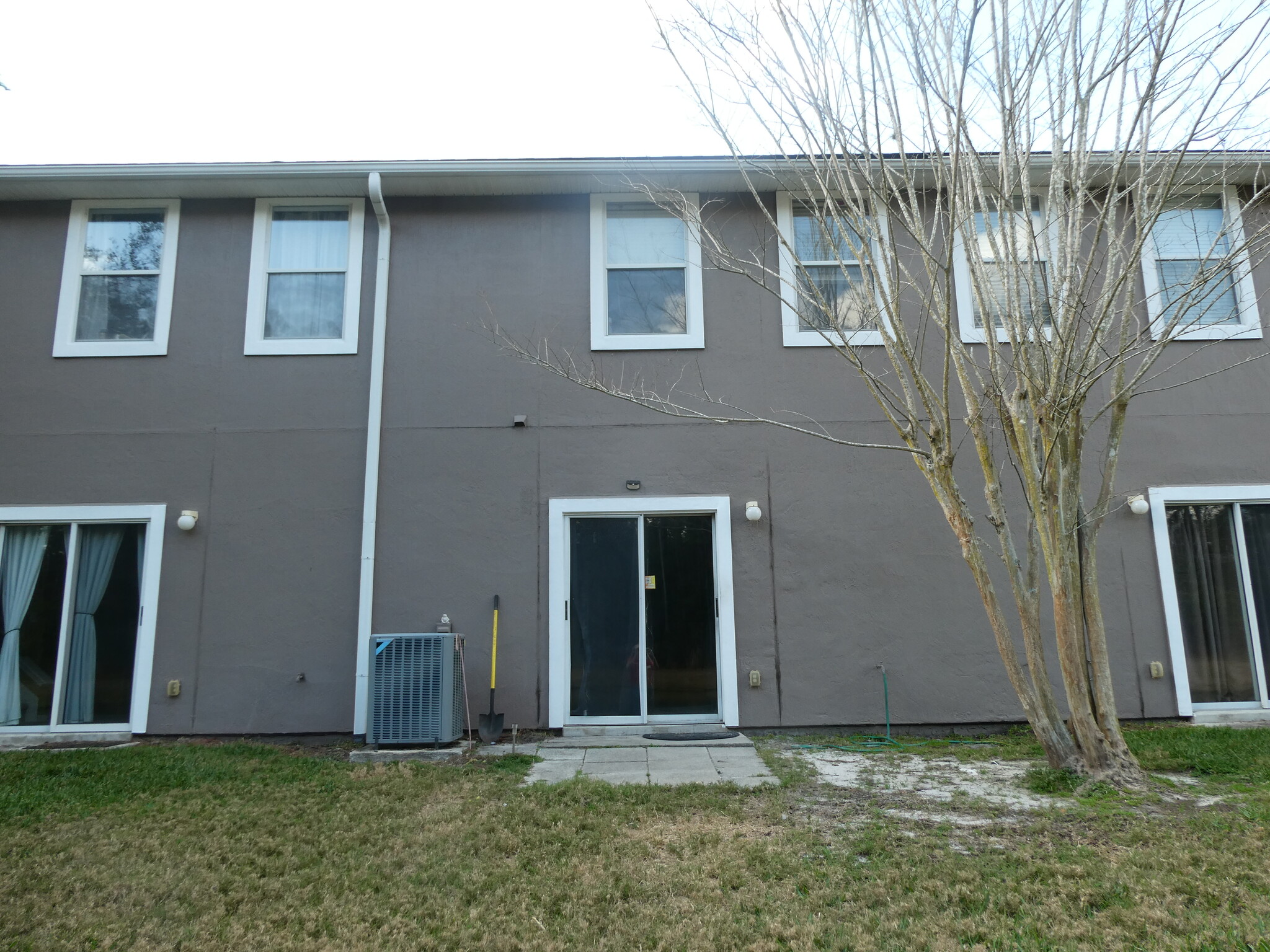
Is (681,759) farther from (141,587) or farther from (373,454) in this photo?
(141,587)

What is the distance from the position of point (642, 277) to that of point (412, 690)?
4.02 m

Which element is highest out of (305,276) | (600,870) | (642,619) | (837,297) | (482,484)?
(305,276)

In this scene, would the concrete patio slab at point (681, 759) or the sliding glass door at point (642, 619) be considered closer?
the concrete patio slab at point (681, 759)

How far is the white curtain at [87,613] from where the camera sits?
23.2ft

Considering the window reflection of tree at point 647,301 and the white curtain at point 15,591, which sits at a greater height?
the window reflection of tree at point 647,301

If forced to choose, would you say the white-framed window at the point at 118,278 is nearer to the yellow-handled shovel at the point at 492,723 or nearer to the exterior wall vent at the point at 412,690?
the exterior wall vent at the point at 412,690

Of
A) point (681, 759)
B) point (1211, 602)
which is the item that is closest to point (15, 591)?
point (681, 759)

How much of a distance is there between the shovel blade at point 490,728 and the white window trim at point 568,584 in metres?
0.47

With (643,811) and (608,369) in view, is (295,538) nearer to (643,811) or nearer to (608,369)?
(608,369)

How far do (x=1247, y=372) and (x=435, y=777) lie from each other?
24.2 ft

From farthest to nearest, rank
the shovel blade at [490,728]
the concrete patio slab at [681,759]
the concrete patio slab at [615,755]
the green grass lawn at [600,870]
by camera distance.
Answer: the shovel blade at [490,728]
the concrete patio slab at [615,755]
the concrete patio slab at [681,759]
the green grass lawn at [600,870]

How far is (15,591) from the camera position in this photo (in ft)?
23.6

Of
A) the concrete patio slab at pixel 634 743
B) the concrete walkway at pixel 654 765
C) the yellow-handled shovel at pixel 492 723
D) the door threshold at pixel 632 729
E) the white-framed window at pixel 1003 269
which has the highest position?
the white-framed window at pixel 1003 269

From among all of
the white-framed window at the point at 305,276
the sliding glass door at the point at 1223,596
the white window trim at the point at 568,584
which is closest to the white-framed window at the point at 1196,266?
the sliding glass door at the point at 1223,596
